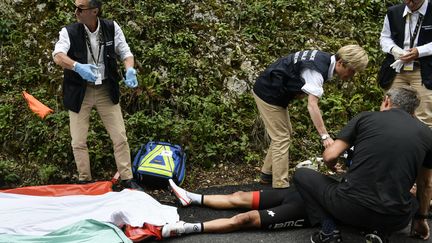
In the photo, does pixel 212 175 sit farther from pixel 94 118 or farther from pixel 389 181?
pixel 389 181

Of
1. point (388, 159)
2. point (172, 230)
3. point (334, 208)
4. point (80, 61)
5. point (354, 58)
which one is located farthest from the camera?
point (80, 61)

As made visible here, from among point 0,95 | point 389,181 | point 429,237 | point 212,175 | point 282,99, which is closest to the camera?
point 389,181

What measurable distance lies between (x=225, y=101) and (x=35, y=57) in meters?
2.82

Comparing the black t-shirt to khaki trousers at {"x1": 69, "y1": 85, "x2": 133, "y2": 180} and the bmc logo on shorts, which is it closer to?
the bmc logo on shorts

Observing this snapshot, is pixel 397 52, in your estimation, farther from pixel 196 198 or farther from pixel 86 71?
pixel 86 71

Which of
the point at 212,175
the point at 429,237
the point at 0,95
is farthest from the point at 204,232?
the point at 0,95

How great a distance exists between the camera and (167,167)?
16.4ft

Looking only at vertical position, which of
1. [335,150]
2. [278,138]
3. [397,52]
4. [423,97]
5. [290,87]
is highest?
[397,52]

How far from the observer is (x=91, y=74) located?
441cm

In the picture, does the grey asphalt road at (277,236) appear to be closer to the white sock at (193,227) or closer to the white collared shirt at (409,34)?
the white sock at (193,227)

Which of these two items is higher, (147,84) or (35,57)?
(35,57)

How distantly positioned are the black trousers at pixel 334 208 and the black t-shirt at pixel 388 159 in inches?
2.8

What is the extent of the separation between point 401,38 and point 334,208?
7.56ft

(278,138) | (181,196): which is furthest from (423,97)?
(181,196)
